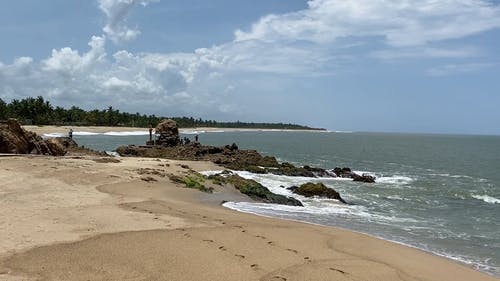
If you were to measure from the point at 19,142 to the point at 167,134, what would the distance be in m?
25.3

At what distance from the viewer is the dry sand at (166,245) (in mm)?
8648

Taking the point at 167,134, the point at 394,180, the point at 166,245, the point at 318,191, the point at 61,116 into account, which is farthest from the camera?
the point at 61,116

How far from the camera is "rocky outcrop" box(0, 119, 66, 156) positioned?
25875mm

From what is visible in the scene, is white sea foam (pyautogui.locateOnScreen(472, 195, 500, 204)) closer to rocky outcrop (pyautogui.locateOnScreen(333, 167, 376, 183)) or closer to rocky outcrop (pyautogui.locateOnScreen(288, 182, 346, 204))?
rocky outcrop (pyautogui.locateOnScreen(333, 167, 376, 183))

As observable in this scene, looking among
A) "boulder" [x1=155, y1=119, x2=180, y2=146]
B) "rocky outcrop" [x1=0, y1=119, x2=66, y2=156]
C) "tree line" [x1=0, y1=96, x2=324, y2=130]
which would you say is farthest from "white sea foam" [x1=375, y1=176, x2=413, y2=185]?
"tree line" [x1=0, y1=96, x2=324, y2=130]

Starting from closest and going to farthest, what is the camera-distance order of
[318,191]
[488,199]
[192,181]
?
[192,181] < [318,191] < [488,199]

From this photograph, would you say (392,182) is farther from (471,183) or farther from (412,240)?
(412,240)

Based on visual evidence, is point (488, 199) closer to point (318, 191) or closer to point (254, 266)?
point (318, 191)

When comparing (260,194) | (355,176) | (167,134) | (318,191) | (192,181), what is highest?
(167,134)

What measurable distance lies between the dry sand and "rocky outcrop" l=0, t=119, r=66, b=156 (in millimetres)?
9083

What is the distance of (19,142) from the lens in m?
26.8

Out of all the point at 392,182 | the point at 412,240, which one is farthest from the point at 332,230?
the point at 392,182

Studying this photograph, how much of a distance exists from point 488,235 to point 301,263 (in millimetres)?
10956

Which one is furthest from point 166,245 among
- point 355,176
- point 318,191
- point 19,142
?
point 355,176
